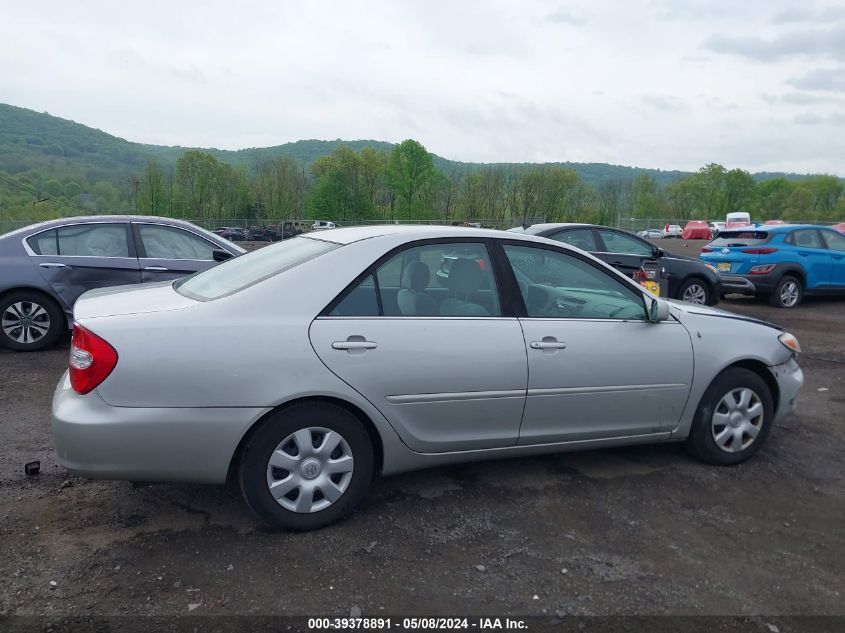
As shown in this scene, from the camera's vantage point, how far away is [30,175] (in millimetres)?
52469

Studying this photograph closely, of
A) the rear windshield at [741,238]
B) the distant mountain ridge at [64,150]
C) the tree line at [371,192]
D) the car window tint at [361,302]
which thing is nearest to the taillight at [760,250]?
the rear windshield at [741,238]

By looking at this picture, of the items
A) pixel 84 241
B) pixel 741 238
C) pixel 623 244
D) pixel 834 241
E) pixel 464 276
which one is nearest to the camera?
pixel 464 276

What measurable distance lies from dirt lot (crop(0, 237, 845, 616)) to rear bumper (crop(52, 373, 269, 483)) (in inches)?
16.2

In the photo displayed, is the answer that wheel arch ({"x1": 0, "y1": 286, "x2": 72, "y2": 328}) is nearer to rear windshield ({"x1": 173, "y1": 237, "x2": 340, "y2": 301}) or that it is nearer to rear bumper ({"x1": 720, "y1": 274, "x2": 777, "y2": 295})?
rear windshield ({"x1": 173, "y1": 237, "x2": 340, "y2": 301})

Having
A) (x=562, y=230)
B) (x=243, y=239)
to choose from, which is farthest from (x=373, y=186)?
(x=562, y=230)

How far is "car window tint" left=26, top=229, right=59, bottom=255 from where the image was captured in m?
7.49

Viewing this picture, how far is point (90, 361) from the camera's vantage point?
10.3 feet

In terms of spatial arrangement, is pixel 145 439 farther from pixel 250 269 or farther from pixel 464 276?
pixel 464 276

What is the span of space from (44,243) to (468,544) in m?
6.44

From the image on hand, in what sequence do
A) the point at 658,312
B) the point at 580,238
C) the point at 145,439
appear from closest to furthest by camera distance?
the point at 145,439 → the point at 658,312 → the point at 580,238

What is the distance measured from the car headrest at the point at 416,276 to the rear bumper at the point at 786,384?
254 centimetres

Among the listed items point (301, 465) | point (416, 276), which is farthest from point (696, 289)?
point (301, 465)

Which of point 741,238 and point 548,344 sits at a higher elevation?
Answer: point 741,238

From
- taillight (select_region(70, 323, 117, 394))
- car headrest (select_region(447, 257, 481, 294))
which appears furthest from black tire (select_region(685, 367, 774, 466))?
taillight (select_region(70, 323, 117, 394))
